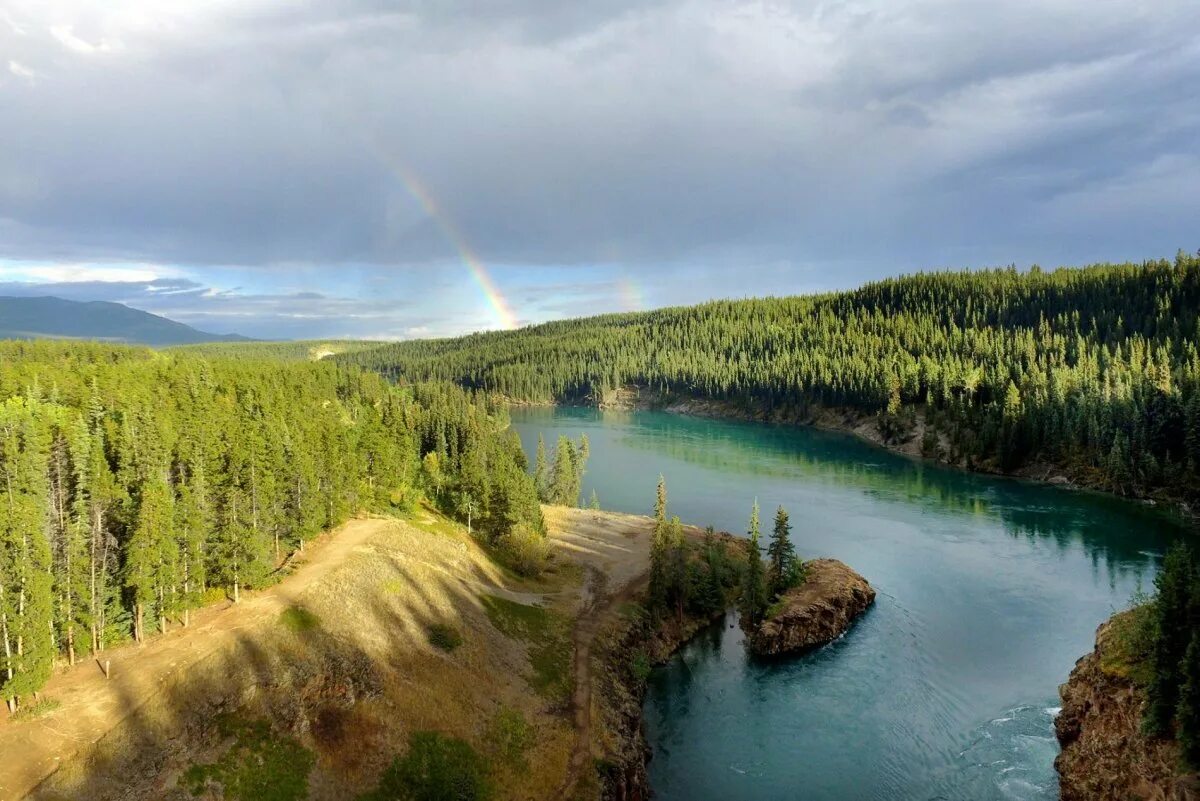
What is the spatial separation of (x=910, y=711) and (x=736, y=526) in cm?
5783

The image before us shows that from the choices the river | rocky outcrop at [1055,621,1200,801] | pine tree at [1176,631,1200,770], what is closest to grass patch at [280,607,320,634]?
the river

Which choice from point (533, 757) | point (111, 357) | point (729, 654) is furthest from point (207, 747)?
point (111, 357)

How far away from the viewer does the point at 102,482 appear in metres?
60.8

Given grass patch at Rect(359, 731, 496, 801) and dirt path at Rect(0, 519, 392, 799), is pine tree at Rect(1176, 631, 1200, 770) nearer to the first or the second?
grass patch at Rect(359, 731, 496, 801)

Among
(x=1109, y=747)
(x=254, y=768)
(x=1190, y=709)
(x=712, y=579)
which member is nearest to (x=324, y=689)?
(x=254, y=768)

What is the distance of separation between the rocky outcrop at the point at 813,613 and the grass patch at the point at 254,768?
43934mm

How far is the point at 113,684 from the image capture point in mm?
43969

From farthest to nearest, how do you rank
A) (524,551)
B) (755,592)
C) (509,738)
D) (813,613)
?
(524,551), (755,592), (813,613), (509,738)

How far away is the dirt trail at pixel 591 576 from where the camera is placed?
51.5 metres

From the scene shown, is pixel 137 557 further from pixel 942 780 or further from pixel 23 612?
pixel 942 780

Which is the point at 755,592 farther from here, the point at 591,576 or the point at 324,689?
the point at 324,689

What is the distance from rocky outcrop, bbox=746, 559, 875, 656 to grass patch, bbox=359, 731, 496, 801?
33.3m

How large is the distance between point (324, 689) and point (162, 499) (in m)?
21.6

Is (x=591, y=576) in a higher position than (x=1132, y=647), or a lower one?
lower
